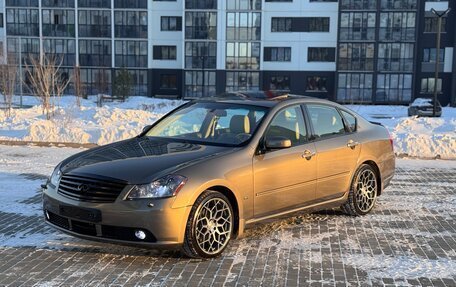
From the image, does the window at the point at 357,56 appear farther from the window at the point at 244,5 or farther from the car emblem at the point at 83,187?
the car emblem at the point at 83,187

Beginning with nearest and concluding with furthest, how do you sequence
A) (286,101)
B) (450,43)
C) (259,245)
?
(259,245), (286,101), (450,43)

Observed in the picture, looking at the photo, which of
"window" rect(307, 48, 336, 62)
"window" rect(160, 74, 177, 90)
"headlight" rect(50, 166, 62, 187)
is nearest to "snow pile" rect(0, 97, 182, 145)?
"headlight" rect(50, 166, 62, 187)

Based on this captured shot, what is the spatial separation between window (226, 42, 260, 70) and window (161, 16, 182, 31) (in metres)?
6.12

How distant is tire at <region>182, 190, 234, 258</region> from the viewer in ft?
16.6

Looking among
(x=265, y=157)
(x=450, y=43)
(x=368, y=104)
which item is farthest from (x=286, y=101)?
(x=450, y=43)

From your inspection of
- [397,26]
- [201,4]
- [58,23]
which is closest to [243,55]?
[201,4]

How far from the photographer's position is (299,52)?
54.6m

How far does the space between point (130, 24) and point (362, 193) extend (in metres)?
51.7

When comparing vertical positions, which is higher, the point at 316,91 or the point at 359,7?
the point at 359,7

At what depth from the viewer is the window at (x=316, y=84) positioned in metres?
54.9

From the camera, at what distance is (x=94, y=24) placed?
55688 millimetres

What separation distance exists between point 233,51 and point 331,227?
4883 cm

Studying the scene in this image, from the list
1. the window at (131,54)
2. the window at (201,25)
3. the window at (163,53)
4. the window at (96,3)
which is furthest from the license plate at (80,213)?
the window at (96,3)

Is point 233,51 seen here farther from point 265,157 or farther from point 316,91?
point 265,157
